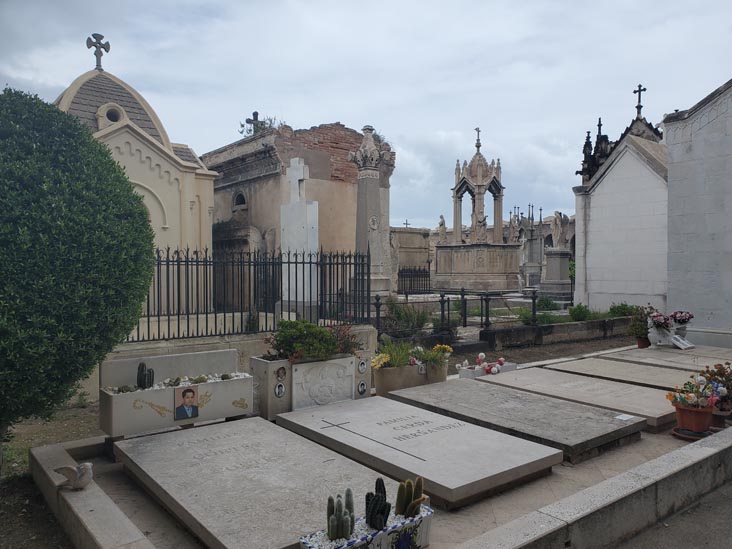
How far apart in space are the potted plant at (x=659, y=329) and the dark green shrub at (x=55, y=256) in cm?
1005

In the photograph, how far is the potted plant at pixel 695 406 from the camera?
18.8 feet

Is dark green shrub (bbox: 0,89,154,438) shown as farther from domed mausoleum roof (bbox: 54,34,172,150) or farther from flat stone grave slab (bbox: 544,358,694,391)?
domed mausoleum roof (bbox: 54,34,172,150)

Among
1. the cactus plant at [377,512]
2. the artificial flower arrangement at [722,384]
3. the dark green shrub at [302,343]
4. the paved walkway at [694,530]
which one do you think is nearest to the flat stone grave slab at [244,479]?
the cactus plant at [377,512]

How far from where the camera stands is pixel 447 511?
4102 mm

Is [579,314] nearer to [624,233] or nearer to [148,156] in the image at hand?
[624,233]

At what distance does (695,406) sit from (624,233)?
13048 millimetres

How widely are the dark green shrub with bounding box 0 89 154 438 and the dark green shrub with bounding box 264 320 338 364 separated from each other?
7.70 ft

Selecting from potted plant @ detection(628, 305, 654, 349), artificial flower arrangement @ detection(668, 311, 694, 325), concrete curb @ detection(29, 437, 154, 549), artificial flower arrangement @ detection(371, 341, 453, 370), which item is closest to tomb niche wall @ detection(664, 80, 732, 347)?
artificial flower arrangement @ detection(668, 311, 694, 325)

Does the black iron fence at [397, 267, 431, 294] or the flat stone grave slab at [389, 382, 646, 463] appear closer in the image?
the flat stone grave slab at [389, 382, 646, 463]

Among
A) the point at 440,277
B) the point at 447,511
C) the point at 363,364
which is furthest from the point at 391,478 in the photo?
the point at 440,277

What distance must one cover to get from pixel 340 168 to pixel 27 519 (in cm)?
1644

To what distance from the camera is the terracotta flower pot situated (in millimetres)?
5746

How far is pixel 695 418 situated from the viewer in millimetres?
5766

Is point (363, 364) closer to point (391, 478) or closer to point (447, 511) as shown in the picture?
point (391, 478)
